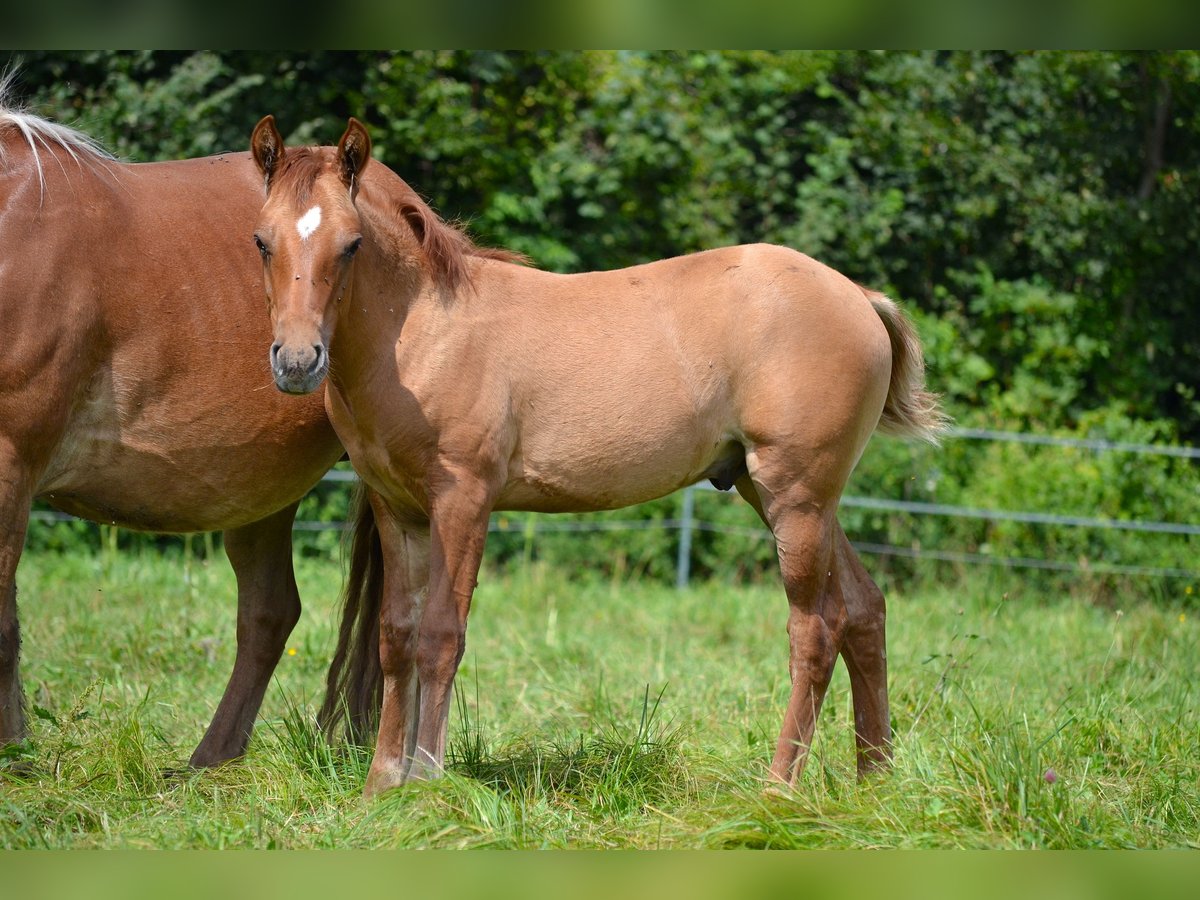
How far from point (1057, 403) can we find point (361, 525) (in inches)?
297

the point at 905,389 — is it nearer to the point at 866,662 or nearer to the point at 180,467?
the point at 866,662

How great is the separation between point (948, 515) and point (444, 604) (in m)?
6.84

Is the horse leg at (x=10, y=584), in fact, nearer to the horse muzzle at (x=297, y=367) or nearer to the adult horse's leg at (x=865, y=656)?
the horse muzzle at (x=297, y=367)

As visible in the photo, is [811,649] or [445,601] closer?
[445,601]

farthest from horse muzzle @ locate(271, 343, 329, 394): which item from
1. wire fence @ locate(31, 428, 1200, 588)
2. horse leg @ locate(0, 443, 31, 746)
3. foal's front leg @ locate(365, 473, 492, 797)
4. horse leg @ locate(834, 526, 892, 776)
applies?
wire fence @ locate(31, 428, 1200, 588)

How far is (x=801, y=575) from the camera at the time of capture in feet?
12.8

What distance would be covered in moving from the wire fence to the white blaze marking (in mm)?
5432

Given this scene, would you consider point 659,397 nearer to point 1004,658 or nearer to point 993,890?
point 993,890

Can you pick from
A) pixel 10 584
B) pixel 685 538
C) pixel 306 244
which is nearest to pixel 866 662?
pixel 306 244

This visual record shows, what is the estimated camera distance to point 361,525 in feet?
14.4

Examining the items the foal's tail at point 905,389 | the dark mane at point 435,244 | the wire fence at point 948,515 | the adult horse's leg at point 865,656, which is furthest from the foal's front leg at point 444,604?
the wire fence at point 948,515

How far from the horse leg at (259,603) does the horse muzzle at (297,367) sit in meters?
1.40

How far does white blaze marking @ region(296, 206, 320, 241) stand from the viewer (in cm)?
338

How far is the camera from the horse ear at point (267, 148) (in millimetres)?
3492
